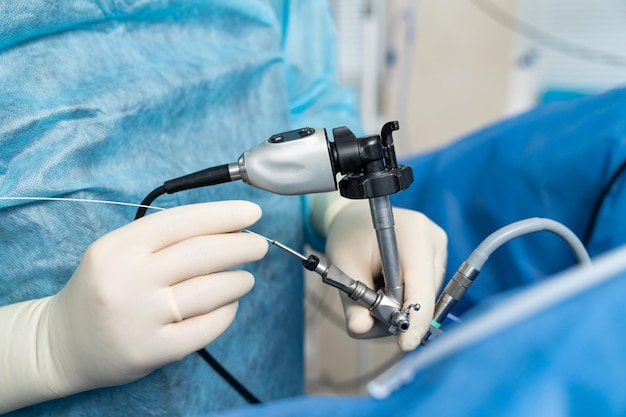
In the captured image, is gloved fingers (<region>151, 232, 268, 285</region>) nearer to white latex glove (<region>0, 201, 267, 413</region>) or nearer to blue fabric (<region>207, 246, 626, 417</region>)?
white latex glove (<region>0, 201, 267, 413</region>)

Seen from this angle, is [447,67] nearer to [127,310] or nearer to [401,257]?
[401,257]

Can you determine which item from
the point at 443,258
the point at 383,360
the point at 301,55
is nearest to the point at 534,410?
the point at 443,258

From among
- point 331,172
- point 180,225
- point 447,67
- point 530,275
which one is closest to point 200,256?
point 180,225

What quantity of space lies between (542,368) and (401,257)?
285 millimetres

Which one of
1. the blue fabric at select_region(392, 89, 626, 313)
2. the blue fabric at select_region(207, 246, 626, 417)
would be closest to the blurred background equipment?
the blue fabric at select_region(392, 89, 626, 313)

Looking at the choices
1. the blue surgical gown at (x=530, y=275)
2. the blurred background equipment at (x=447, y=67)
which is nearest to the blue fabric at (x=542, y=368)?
the blue surgical gown at (x=530, y=275)

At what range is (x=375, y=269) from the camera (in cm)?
58

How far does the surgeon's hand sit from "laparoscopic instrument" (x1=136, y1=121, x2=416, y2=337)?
0.03 m

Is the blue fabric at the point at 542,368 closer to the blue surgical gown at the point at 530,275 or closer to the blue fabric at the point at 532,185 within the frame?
the blue surgical gown at the point at 530,275

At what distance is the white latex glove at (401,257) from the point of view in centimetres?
50

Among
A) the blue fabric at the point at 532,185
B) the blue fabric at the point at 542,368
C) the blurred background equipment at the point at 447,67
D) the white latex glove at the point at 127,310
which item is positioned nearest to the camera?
the blue fabric at the point at 542,368

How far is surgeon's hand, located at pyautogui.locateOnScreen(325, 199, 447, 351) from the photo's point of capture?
505 mm

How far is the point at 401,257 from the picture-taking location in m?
0.55

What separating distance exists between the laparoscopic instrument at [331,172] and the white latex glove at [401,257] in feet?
0.08
